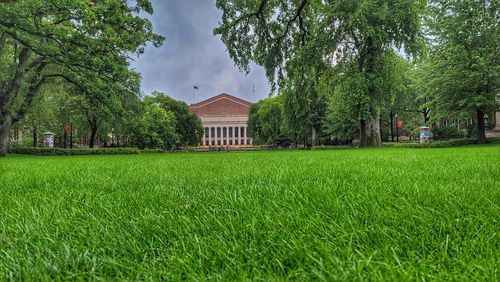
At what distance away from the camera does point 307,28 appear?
17.4 metres

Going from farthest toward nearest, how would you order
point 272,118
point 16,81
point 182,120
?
point 182,120
point 272,118
point 16,81

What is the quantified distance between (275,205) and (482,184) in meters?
2.18

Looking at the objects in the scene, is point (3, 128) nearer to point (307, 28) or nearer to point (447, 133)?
point (307, 28)

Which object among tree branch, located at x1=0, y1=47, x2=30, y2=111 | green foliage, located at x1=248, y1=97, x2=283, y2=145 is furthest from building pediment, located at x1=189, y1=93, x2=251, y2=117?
tree branch, located at x1=0, y1=47, x2=30, y2=111

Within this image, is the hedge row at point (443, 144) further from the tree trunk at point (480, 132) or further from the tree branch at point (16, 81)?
the tree branch at point (16, 81)

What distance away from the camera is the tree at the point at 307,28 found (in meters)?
16.1

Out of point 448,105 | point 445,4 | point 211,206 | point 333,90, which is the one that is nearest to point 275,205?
point 211,206

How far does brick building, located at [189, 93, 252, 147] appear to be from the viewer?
316 feet

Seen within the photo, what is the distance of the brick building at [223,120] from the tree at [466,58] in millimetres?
69294

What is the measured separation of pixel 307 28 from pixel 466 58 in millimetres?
16255

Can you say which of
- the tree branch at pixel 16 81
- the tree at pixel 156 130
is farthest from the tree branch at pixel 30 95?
the tree at pixel 156 130

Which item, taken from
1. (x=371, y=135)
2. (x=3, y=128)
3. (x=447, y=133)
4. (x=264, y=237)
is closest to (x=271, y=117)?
(x=447, y=133)

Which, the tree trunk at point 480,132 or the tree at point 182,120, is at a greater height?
the tree at point 182,120

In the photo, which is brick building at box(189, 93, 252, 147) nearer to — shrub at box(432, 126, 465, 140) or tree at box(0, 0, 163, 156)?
shrub at box(432, 126, 465, 140)
